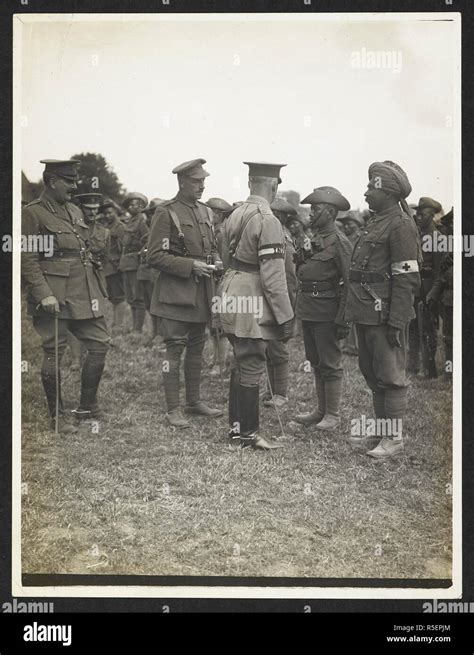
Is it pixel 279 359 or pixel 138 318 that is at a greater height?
pixel 138 318

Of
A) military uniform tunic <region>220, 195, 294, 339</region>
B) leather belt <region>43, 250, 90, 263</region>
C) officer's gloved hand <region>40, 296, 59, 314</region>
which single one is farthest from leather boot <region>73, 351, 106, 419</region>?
military uniform tunic <region>220, 195, 294, 339</region>

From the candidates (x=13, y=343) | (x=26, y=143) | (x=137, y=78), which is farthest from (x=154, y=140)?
(x=13, y=343)

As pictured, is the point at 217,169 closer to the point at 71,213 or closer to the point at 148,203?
the point at 71,213

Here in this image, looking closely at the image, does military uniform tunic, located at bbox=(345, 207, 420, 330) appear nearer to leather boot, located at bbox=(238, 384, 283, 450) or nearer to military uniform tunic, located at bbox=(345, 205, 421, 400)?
military uniform tunic, located at bbox=(345, 205, 421, 400)

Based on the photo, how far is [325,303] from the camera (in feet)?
21.4

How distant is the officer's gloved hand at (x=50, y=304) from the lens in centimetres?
594

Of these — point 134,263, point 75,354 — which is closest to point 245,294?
point 75,354

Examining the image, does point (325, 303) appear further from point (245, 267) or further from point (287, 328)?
point (245, 267)

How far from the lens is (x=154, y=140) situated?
5.82 meters

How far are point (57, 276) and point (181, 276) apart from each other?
3.17 feet

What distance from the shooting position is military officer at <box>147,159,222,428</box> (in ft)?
20.8

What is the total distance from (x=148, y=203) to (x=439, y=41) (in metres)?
3.29

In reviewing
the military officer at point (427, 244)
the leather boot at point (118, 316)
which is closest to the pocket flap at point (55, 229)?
the military officer at point (427, 244)

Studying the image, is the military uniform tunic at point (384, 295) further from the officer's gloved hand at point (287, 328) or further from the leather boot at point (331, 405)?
the officer's gloved hand at point (287, 328)
